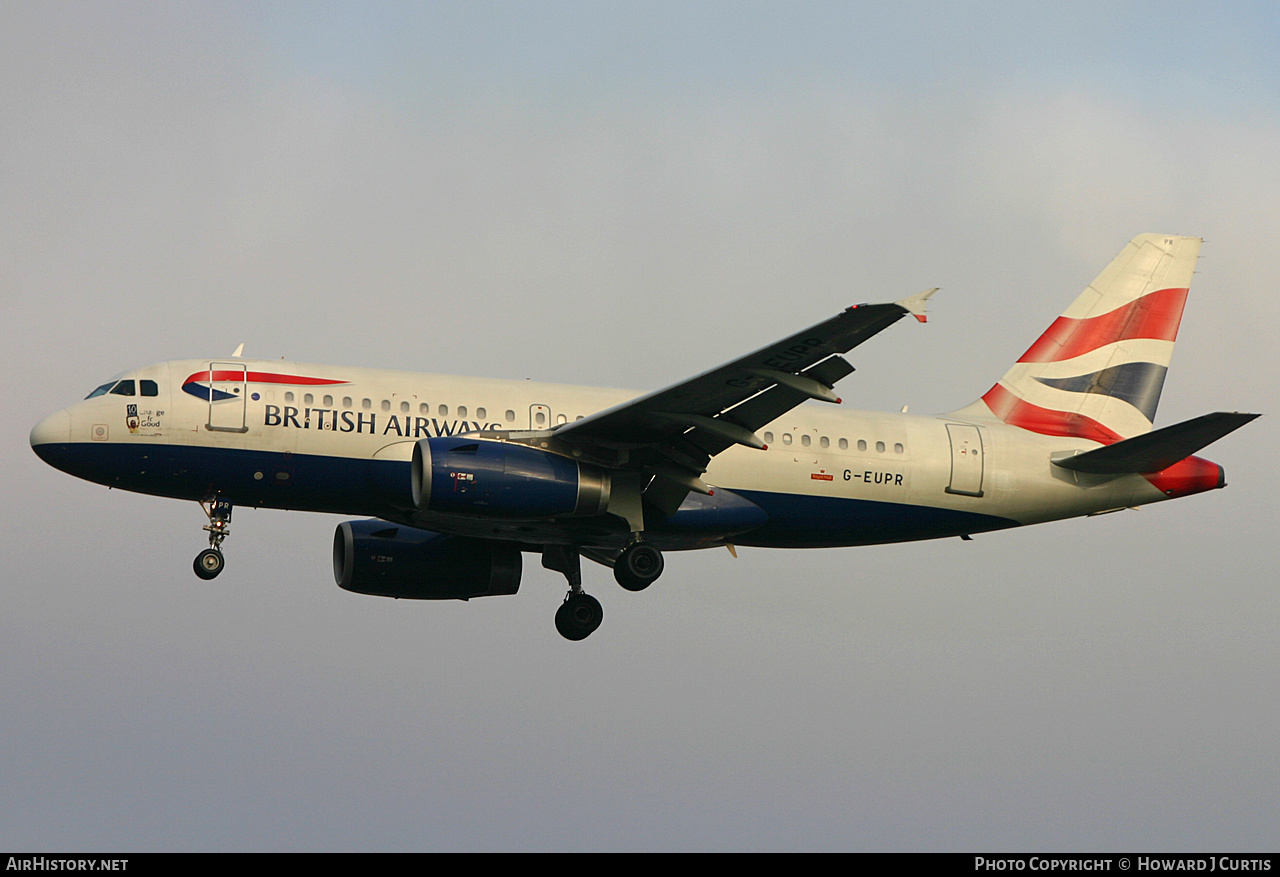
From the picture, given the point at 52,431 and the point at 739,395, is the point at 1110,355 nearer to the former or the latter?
the point at 739,395

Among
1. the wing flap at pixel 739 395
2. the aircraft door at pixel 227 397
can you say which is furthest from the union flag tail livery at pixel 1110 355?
the aircraft door at pixel 227 397

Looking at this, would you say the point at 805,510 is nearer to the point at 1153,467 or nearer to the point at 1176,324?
the point at 1153,467

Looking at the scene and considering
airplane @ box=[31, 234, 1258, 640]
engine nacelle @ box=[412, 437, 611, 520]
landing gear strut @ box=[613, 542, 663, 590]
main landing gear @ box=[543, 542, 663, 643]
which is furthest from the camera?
main landing gear @ box=[543, 542, 663, 643]

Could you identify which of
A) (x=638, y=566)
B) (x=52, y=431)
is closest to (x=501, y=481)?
(x=638, y=566)

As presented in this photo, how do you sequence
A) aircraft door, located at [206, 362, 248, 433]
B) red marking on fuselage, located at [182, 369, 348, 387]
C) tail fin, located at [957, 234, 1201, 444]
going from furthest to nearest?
tail fin, located at [957, 234, 1201, 444] < red marking on fuselage, located at [182, 369, 348, 387] < aircraft door, located at [206, 362, 248, 433]

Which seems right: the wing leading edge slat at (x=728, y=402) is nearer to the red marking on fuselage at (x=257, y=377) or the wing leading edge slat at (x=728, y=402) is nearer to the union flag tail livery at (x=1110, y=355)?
the red marking on fuselage at (x=257, y=377)

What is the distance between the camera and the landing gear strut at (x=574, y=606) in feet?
105

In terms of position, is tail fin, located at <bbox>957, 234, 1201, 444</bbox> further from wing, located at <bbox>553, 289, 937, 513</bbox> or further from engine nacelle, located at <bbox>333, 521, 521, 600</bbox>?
engine nacelle, located at <bbox>333, 521, 521, 600</bbox>

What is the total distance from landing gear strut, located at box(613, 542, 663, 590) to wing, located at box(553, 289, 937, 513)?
0.93 m

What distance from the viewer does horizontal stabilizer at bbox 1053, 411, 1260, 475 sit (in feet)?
91.8

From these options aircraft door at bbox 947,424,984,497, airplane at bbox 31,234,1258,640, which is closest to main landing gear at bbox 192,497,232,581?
airplane at bbox 31,234,1258,640

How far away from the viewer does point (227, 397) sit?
2798 cm

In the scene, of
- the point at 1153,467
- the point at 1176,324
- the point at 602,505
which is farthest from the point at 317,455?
the point at 1176,324

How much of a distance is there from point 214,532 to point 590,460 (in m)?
7.10
